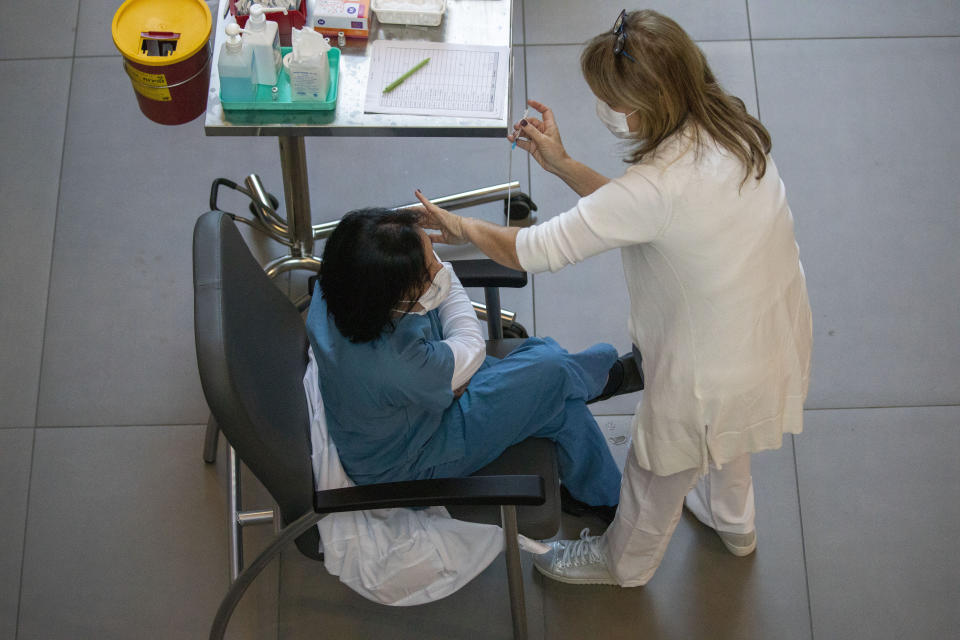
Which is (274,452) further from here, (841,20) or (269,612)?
(841,20)

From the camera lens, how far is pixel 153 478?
87.7 inches

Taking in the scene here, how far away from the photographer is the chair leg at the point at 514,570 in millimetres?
1573

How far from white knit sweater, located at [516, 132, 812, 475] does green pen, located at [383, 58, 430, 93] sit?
546 millimetres

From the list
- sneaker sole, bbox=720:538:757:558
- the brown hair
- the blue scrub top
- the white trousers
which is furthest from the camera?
sneaker sole, bbox=720:538:757:558

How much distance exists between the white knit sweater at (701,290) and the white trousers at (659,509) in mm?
99

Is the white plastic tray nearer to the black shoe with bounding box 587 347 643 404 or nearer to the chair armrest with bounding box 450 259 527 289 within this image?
the chair armrest with bounding box 450 259 527 289

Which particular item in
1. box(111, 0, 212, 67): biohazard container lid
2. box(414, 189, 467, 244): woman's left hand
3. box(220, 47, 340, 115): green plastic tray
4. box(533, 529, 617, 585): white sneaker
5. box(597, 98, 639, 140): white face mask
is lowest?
box(533, 529, 617, 585): white sneaker

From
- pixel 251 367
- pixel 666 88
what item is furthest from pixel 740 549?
pixel 251 367

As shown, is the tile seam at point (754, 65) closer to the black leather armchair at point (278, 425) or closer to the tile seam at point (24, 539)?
the black leather armchair at point (278, 425)

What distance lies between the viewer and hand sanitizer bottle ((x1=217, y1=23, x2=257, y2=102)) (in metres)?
1.77

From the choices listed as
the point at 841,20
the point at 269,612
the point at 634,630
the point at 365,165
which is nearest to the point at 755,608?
the point at 634,630

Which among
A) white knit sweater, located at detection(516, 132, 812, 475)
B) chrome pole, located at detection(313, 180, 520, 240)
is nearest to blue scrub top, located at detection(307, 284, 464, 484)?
white knit sweater, located at detection(516, 132, 812, 475)

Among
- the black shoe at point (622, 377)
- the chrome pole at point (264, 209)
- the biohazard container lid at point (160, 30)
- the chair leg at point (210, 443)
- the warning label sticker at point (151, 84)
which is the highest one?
the biohazard container lid at point (160, 30)

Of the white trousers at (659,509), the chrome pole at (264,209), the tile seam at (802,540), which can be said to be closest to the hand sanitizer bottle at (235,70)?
the chrome pole at (264,209)
